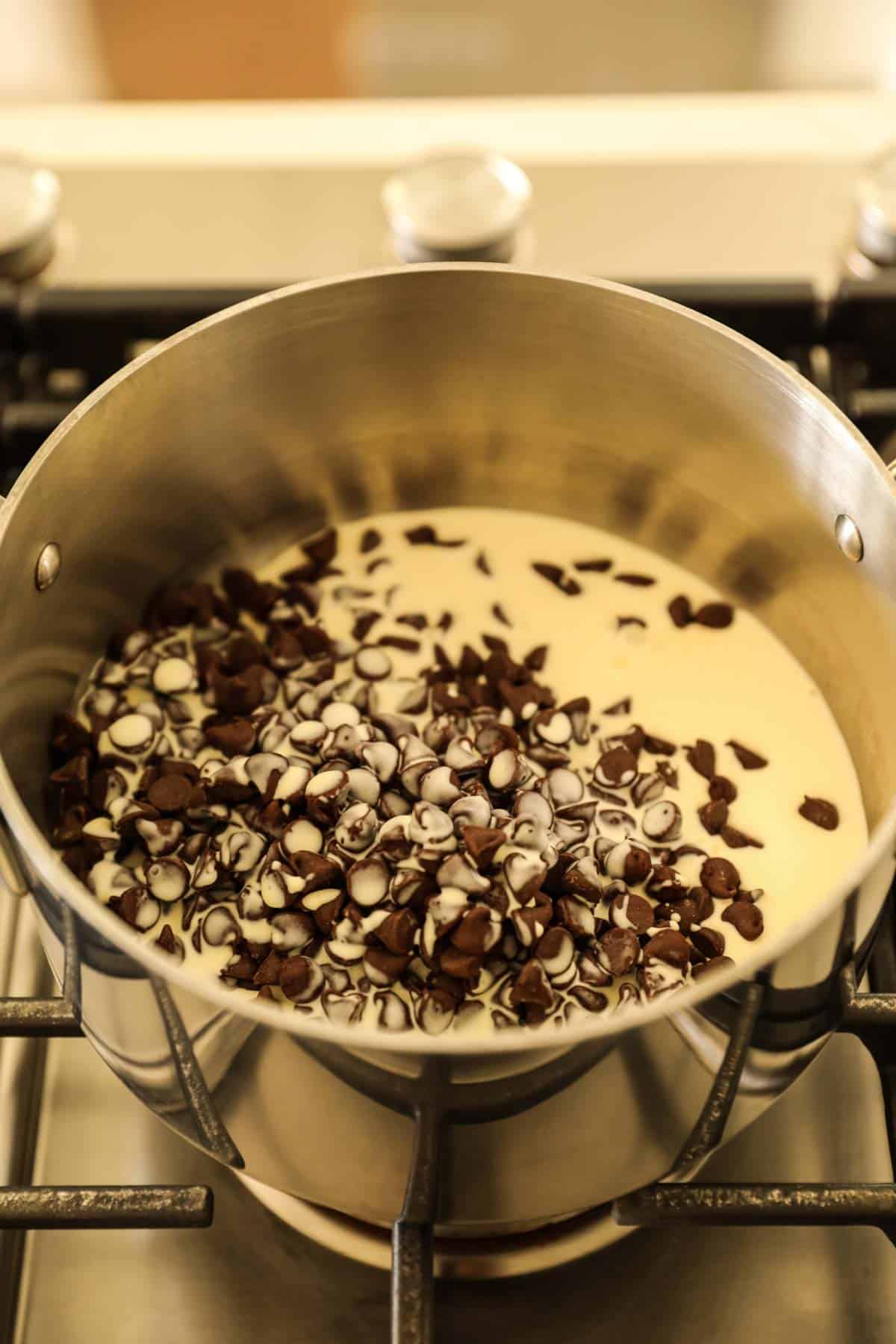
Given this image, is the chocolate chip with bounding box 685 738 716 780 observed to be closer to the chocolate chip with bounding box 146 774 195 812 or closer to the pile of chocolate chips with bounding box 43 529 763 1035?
the pile of chocolate chips with bounding box 43 529 763 1035

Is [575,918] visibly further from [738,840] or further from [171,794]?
[171,794]

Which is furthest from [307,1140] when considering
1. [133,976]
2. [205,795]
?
[205,795]

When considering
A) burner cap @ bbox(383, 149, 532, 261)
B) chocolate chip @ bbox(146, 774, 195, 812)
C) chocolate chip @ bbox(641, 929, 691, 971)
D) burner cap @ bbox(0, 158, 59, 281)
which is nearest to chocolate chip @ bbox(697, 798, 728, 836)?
chocolate chip @ bbox(641, 929, 691, 971)

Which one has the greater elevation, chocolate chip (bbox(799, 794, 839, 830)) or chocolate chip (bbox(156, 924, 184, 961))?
chocolate chip (bbox(799, 794, 839, 830))

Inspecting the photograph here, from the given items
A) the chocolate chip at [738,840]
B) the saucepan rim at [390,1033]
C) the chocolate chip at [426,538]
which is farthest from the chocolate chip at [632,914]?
the chocolate chip at [426,538]

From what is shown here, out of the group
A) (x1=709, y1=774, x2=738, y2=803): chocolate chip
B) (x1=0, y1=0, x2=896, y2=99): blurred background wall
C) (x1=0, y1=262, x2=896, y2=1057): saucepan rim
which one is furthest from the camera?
(x1=0, y1=0, x2=896, y2=99): blurred background wall

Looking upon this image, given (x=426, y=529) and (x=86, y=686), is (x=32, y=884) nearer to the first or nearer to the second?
(x=86, y=686)

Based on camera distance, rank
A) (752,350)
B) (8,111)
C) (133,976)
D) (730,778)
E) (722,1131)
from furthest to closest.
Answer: (8,111) < (730,778) < (752,350) < (722,1131) < (133,976)

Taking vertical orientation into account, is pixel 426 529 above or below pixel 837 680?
above
